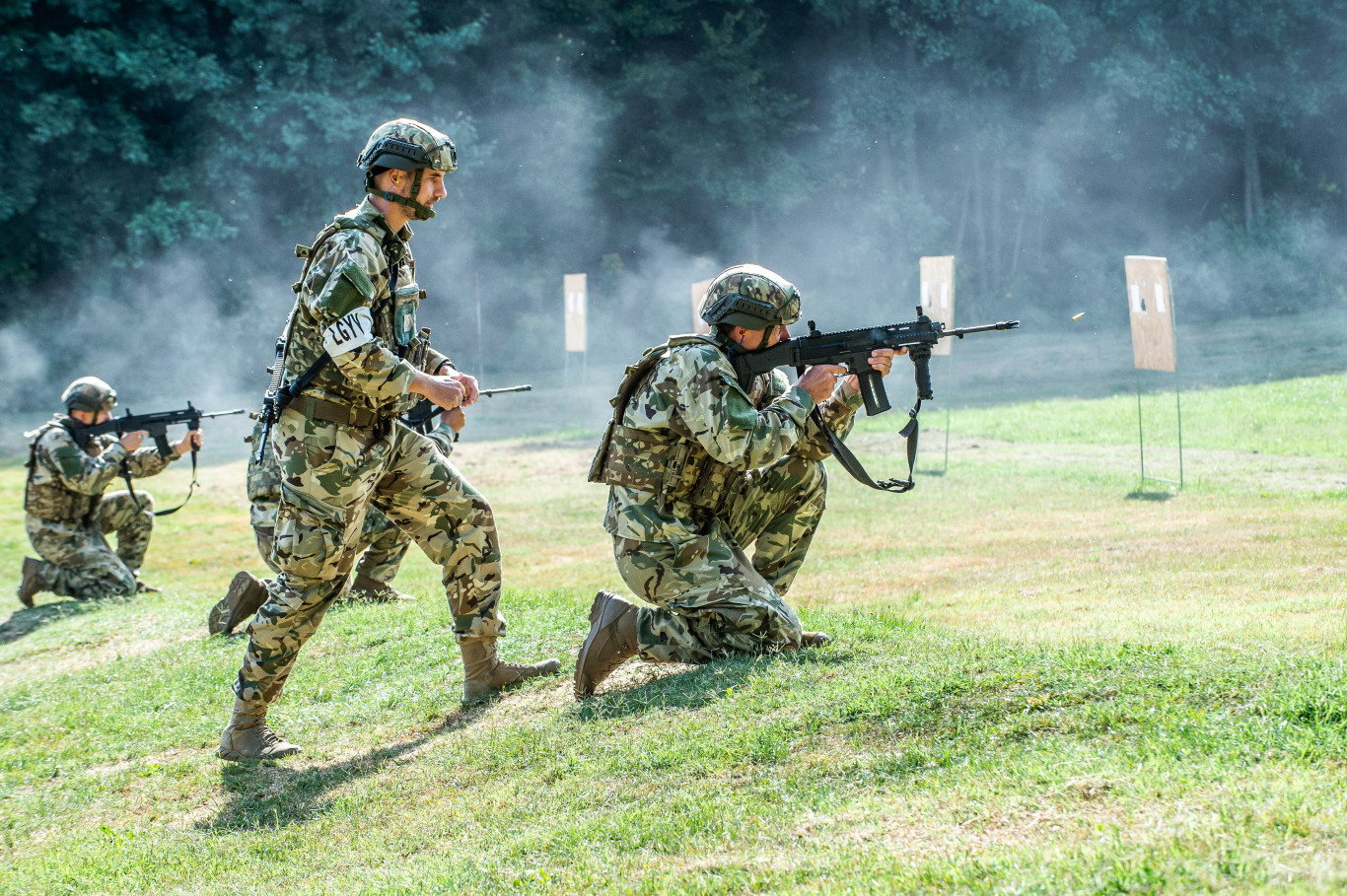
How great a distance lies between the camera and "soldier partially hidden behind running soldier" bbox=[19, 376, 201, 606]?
9836mm

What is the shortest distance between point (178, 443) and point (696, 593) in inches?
240

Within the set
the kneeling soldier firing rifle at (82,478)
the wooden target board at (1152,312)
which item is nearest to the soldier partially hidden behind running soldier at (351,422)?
the kneeling soldier firing rifle at (82,478)

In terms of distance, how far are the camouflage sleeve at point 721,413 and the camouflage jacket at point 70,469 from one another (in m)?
6.34

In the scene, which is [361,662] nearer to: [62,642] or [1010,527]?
[62,642]

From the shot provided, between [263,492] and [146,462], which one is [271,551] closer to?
[263,492]

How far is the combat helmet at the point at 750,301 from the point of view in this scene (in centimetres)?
Result: 543

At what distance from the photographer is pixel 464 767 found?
4.81m

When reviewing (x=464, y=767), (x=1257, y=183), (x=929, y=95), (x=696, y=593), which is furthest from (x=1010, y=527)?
(x=1257, y=183)

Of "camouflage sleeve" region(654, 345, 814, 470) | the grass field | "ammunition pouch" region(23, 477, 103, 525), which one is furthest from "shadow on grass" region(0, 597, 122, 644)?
"camouflage sleeve" region(654, 345, 814, 470)

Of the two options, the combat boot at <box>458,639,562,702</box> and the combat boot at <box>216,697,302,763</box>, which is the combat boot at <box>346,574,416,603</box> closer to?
the combat boot at <box>458,639,562,702</box>

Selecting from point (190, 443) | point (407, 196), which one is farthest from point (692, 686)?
point (190, 443)

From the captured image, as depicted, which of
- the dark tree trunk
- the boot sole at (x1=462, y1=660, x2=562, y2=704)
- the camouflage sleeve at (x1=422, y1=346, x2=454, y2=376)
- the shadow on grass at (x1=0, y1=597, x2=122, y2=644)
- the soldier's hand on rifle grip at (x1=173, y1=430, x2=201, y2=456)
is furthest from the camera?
the dark tree trunk

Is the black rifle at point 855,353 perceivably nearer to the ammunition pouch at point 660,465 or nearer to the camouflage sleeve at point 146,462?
the ammunition pouch at point 660,465

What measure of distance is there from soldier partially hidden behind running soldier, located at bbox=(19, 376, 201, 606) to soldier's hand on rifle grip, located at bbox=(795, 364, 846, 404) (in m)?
6.03
